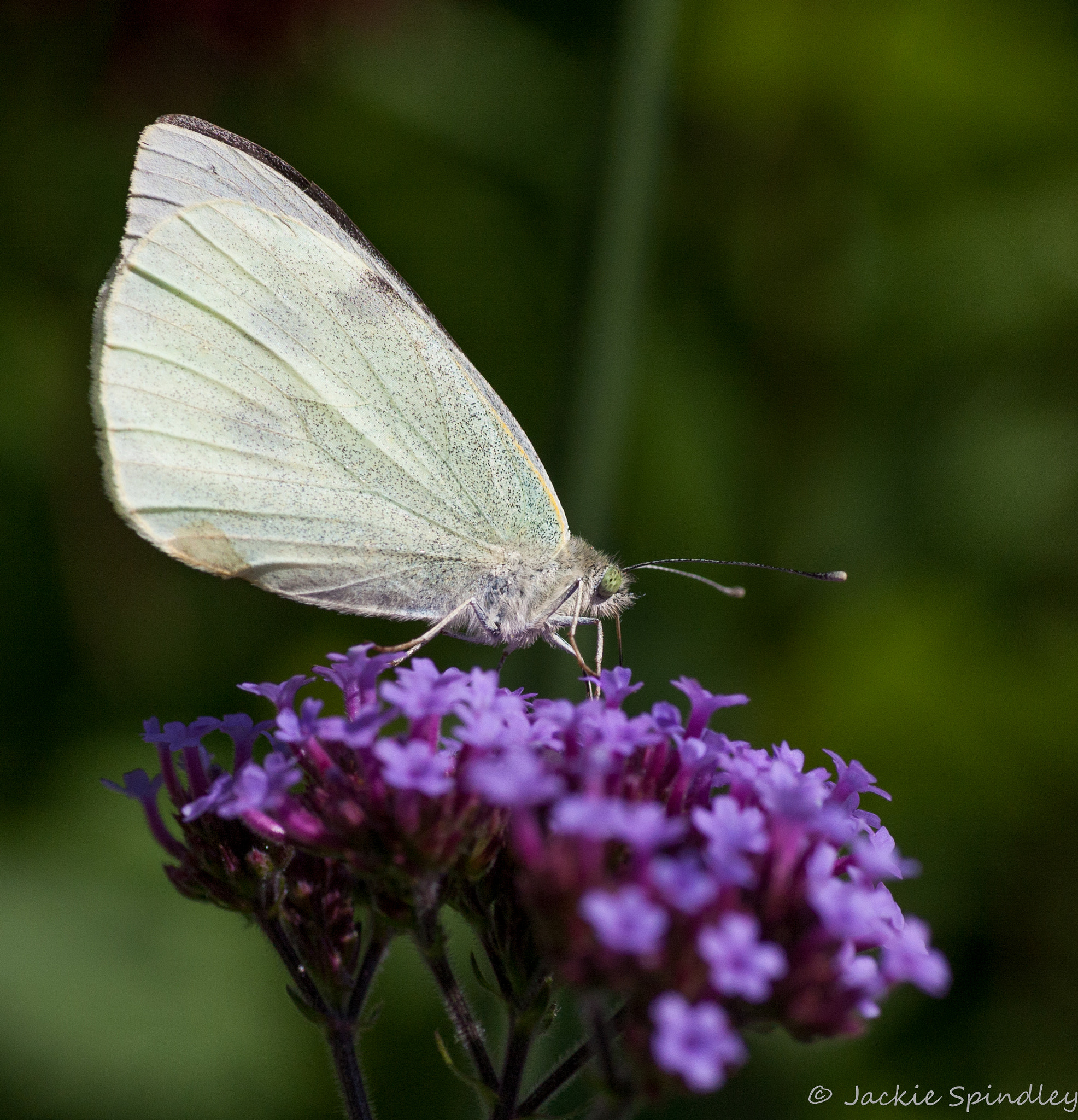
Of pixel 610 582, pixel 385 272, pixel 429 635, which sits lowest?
pixel 429 635

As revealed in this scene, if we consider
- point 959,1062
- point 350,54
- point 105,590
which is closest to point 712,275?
point 350,54

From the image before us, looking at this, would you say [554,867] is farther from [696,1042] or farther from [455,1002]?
[455,1002]

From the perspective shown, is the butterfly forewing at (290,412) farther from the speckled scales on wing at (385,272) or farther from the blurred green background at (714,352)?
the blurred green background at (714,352)

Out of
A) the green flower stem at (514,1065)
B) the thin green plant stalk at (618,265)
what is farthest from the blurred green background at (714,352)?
the green flower stem at (514,1065)

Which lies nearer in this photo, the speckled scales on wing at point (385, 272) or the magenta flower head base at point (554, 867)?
the magenta flower head base at point (554, 867)

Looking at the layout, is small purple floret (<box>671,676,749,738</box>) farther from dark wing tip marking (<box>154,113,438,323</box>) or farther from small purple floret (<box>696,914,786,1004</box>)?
dark wing tip marking (<box>154,113,438,323</box>)

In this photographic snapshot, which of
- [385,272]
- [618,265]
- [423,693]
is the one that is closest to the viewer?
[423,693]

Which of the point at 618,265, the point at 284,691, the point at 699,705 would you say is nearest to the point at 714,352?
the point at 618,265
